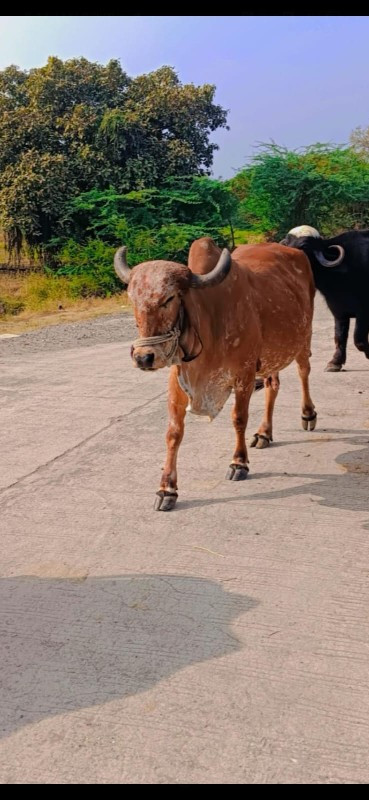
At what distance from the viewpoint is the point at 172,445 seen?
16.2ft

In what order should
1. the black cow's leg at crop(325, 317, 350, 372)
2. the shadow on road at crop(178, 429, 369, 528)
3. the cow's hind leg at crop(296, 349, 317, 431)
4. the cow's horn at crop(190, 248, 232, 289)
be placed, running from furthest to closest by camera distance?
the black cow's leg at crop(325, 317, 350, 372), the cow's hind leg at crop(296, 349, 317, 431), the shadow on road at crop(178, 429, 369, 528), the cow's horn at crop(190, 248, 232, 289)

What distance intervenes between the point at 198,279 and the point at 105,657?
2260 millimetres

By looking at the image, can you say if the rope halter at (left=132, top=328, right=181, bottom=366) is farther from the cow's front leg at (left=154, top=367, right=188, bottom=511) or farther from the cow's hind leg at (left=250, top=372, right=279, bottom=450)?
the cow's hind leg at (left=250, top=372, right=279, bottom=450)


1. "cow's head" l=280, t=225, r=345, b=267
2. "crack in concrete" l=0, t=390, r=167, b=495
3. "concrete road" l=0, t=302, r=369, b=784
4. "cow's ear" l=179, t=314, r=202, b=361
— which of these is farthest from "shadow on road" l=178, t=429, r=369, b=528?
"cow's head" l=280, t=225, r=345, b=267

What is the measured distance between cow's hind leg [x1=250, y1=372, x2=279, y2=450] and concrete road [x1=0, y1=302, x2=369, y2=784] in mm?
119

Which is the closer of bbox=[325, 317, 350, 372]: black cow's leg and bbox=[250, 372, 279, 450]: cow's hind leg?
bbox=[250, 372, 279, 450]: cow's hind leg

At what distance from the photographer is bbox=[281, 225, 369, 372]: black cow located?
788 centimetres

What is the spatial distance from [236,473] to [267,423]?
0.92 meters

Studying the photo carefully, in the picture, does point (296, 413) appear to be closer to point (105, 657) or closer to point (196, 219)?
point (105, 657)

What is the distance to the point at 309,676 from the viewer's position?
3006 millimetres

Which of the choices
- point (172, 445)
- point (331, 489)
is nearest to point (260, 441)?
point (331, 489)

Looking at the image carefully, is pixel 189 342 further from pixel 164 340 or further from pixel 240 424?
pixel 240 424

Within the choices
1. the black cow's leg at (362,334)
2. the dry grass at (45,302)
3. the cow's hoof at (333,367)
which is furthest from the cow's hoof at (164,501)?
the dry grass at (45,302)

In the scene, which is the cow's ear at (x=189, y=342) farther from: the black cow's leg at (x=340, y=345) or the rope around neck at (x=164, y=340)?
the black cow's leg at (x=340, y=345)
